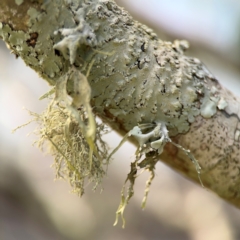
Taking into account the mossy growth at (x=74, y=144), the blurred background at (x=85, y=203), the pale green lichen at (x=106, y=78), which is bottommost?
the blurred background at (x=85, y=203)

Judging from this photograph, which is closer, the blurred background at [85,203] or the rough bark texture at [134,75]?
the rough bark texture at [134,75]

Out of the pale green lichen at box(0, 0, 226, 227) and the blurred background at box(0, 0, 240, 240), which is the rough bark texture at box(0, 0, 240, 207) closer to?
the pale green lichen at box(0, 0, 226, 227)

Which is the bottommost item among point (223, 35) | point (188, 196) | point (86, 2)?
point (188, 196)

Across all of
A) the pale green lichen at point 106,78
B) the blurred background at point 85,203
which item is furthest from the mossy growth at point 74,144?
the blurred background at point 85,203

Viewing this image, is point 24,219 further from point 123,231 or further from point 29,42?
point 29,42

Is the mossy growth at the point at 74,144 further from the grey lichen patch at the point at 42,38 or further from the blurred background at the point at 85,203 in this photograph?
the blurred background at the point at 85,203

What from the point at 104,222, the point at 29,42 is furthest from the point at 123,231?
the point at 29,42

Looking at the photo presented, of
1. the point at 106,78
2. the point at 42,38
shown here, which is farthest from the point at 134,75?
the point at 42,38

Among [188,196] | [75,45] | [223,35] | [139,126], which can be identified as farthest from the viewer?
[223,35]
